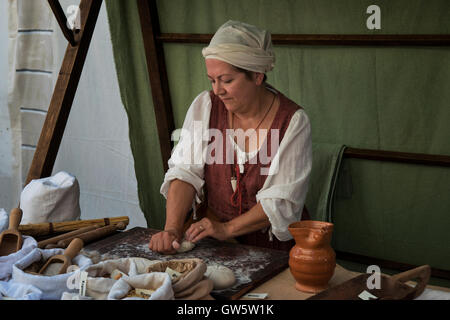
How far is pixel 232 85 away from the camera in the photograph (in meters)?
2.46

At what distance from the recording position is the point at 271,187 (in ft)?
7.91

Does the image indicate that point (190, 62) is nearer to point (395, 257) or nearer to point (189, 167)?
point (189, 167)

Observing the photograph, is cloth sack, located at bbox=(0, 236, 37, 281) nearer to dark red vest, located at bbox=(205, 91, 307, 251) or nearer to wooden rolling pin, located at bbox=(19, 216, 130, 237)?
wooden rolling pin, located at bbox=(19, 216, 130, 237)

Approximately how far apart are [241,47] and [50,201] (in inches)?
42.0

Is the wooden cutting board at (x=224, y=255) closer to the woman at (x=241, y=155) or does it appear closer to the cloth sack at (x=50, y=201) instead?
the woman at (x=241, y=155)

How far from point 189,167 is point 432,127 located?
1185mm

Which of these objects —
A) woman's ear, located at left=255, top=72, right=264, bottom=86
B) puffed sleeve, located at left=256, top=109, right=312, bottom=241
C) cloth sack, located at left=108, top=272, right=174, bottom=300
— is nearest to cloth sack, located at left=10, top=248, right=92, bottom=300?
cloth sack, located at left=108, top=272, right=174, bottom=300

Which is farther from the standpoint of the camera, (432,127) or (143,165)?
(143,165)

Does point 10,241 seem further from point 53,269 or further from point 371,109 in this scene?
point 371,109

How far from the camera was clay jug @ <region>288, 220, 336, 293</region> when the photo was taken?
1.70 m

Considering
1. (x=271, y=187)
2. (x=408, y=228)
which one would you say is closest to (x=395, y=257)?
(x=408, y=228)

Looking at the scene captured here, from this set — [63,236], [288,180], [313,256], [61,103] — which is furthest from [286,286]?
[61,103]

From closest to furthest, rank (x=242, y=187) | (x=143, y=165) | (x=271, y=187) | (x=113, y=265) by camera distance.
A: (x=113, y=265), (x=271, y=187), (x=242, y=187), (x=143, y=165)

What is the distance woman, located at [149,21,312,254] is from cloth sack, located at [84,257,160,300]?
1.23 feet
